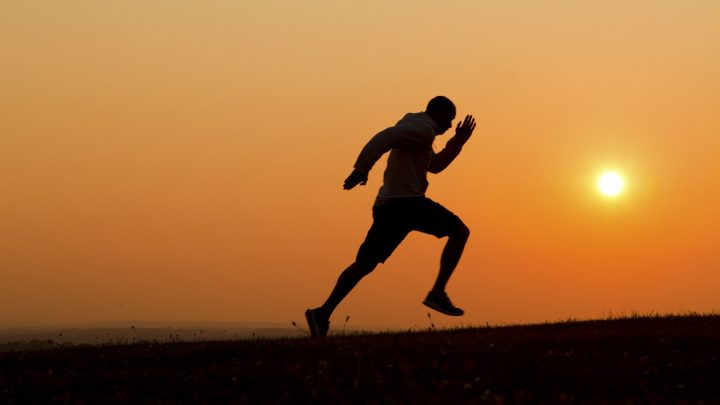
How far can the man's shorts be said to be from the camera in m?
13.5

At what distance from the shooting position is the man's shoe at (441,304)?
13.6 metres

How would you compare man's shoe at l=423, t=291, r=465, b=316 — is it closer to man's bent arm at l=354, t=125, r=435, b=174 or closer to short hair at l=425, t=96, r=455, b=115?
man's bent arm at l=354, t=125, r=435, b=174

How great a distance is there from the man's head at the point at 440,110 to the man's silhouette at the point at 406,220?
11 cm

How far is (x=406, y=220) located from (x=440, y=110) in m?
1.61

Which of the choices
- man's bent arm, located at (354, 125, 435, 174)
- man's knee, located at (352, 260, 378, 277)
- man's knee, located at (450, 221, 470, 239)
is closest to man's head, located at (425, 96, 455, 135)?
man's bent arm, located at (354, 125, 435, 174)

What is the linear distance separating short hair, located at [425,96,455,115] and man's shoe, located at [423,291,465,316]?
8.18ft

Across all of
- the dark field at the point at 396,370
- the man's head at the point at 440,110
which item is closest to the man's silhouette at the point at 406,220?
the man's head at the point at 440,110

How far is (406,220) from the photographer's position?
13.6 meters

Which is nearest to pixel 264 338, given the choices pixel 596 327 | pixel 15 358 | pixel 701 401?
pixel 15 358

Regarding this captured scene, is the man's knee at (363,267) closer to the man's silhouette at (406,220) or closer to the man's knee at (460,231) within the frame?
the man's silhouette at (406,220)

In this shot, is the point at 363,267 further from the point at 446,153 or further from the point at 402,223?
the point at 446,153

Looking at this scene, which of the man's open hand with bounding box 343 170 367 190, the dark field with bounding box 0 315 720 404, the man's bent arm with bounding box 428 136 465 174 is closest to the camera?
the dark field with bounding box 0 315 720 404

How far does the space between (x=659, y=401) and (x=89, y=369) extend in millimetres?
6076

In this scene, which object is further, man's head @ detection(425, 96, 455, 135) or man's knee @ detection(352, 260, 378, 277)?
man's head @ detection(425, 96, 455, 135)
